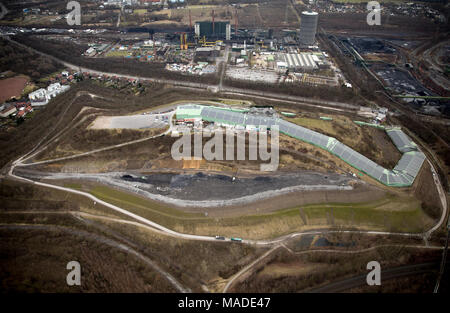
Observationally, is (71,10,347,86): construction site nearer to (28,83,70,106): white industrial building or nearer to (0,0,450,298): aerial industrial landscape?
(0,0,450,298): aerial industrial landscape

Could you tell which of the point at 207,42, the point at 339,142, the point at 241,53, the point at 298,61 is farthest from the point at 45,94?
the point at 298,61

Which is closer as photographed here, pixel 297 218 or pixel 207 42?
pixel 297 218

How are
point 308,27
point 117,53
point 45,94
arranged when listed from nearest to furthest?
point 45,94
point 117,53
point 308,27

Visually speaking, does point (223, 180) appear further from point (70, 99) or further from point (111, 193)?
point (70, 99)

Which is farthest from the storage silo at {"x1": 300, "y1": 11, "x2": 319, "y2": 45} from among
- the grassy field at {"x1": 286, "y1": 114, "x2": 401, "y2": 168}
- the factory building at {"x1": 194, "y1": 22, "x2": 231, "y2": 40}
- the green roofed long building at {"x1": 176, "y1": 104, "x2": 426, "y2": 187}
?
the green roofed long building at {"x1": 176, "y1": 104, "x2": 426, "y2": 187}

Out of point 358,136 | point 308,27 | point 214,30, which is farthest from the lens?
point 214,30

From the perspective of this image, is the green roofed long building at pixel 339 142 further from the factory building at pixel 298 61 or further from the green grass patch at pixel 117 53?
the green grass patch at pixel 117 53

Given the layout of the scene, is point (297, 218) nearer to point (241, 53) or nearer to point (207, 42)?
point (241, 53)
